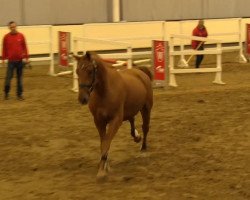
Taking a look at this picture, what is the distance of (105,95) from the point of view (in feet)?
24.3

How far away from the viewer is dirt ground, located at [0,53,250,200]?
682 cm

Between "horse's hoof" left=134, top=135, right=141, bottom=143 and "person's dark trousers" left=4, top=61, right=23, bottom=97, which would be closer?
"horse's hoof" left=134, top=135, right=141, bottom=143

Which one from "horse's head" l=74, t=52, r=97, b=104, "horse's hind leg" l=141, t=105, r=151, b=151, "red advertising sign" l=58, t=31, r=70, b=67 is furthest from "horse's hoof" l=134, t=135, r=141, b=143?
"red advertising sign" l=58, t=31, r=70, b=67

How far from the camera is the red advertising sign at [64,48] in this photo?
673 inches

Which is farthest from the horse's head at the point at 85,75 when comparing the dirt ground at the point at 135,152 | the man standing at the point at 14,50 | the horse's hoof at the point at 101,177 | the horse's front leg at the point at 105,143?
the man standing at the point at 14,50

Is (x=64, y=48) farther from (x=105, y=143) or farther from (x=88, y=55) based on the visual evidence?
(x=88, y=55)

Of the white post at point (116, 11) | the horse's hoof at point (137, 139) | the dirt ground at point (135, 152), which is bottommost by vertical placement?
the dirt ground at point (135, 152)

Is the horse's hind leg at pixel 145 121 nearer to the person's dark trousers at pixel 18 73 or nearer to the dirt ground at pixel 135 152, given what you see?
the dirt ground at pixel 135 152

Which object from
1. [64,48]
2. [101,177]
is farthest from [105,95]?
[64,48]

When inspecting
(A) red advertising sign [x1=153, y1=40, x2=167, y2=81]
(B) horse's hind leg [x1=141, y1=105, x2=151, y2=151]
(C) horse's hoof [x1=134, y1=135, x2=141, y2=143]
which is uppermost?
(A) red advertising sign [x1=153, y1=40, x2=167, y2=81]

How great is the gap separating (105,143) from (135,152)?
1443 millimetres

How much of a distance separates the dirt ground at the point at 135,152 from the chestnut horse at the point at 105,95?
557mm

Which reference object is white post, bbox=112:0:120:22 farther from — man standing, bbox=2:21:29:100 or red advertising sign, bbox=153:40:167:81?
man standing, bbox=2:21:29:100

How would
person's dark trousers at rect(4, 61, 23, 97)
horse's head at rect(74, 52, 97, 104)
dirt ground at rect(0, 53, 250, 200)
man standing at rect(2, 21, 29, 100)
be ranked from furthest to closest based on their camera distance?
person's dark trousers at rect(4, 61, 23, 97) < man standing at rect(2, 21, 29, 100) < horse's head at rect(74, 52, 97, 104) < dirt ground at rect(0, 53, 250, 200)
